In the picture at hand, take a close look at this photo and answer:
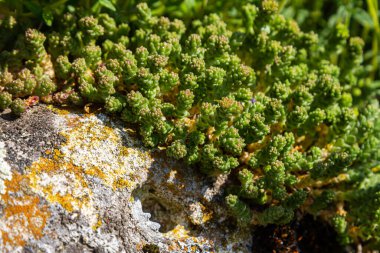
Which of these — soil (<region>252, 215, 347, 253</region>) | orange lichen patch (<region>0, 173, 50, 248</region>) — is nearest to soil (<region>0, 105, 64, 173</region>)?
orange lichen patch (<region>0, 173, 50, 248</region>)

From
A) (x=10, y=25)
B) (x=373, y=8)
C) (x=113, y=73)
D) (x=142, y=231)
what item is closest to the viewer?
(x=142, y=231)

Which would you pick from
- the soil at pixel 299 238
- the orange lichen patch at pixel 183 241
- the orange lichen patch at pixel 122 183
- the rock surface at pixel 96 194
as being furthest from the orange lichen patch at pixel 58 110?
the soil at pixel 299 238

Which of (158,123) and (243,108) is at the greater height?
(243,108)

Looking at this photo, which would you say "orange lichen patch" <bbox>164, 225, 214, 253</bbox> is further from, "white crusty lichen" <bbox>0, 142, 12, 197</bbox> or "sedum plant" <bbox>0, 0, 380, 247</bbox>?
"white crusty lichen" <bbox>0, 142, 12, 197</bbox>

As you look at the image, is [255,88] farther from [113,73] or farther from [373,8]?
[373,8]

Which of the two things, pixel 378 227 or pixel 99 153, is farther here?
pixel 378 227

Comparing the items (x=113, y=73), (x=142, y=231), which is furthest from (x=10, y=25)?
(x=142, y=231)

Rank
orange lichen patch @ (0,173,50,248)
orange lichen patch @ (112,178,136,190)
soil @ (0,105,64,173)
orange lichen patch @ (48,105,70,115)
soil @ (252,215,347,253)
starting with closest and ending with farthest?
orange lichen patch @ (0,173,50,248) < soil @ (0,105,64,173) < orange lichen patch @ (112,178,136,190) < orange lichen patch @ (48,105,70,115) < soil @ (252,215,347,253)
